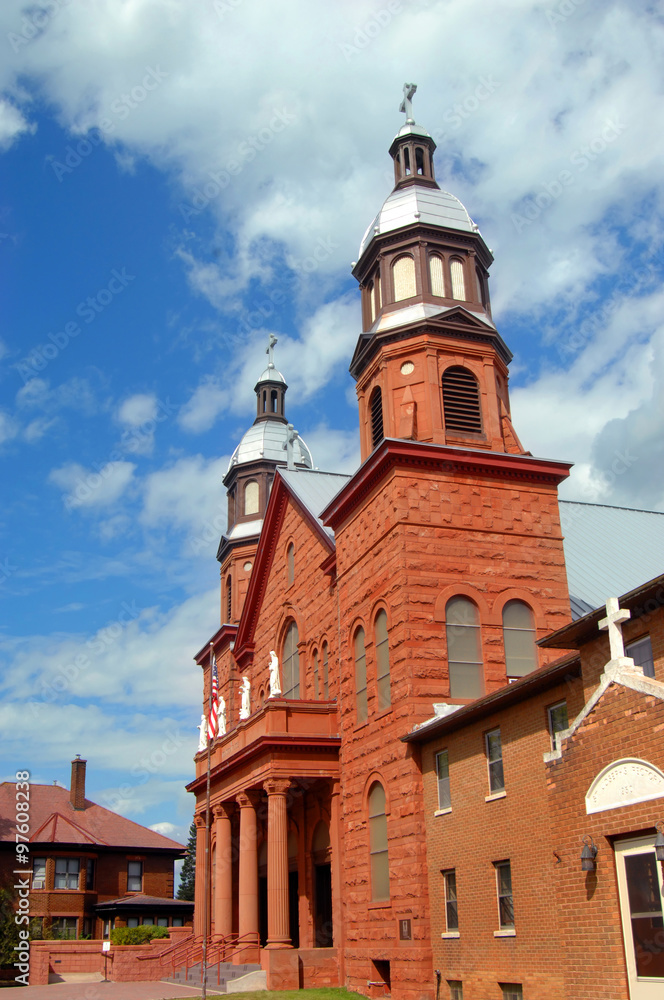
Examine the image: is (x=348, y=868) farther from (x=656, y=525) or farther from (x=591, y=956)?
(x=656, y=525)

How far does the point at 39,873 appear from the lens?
5091 cm

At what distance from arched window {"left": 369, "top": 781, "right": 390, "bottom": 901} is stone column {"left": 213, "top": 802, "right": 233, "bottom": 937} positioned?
892 cm

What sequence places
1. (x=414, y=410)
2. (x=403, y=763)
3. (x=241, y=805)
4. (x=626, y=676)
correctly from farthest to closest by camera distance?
(x=241, y=805) → (x=414, y=410) → (x=403, y=763) → (x=626, y=676)

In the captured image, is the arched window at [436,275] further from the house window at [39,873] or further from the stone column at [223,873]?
the house window at [39,873]

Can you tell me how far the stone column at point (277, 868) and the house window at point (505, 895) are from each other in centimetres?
937

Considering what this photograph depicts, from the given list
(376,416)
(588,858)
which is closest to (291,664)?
(376,416)

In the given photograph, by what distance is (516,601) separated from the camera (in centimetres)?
2759

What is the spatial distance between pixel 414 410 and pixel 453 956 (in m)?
15.0

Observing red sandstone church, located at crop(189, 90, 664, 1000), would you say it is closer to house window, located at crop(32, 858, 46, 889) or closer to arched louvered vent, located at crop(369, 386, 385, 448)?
arched louvered vent, located at crop(369, 386, 385, 448)

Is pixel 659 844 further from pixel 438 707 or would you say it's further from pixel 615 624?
pixel 438 707

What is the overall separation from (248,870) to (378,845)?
615 cm

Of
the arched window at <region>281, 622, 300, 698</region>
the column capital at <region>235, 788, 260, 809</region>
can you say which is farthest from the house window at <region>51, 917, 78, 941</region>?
the column capital at <region>235, 788, 260, 809</region>

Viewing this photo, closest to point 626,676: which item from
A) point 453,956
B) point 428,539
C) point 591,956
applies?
point 591,956

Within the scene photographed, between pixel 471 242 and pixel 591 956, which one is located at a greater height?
pixel 471 242
